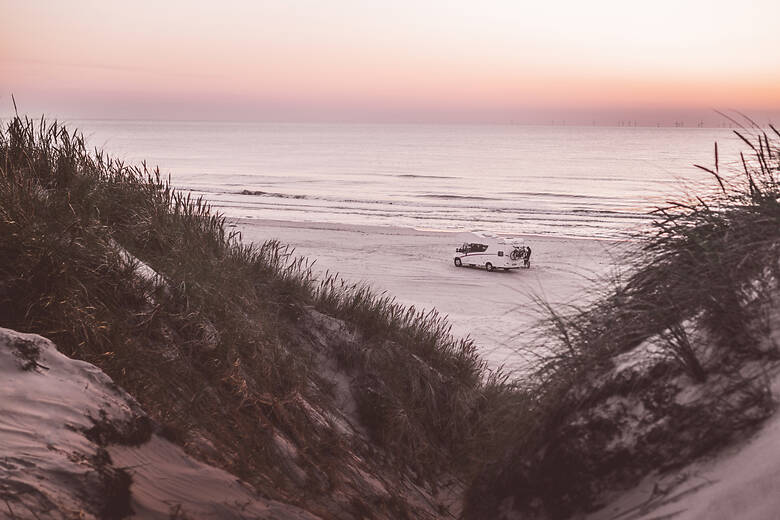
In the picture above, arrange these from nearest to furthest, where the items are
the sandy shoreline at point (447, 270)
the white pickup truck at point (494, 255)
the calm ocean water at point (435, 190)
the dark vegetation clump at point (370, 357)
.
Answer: the dark vegetation clump at point (370, 357), the sandy shoreline at point (447, 270), the white pickup truck at point (494, 255), the calm ocean water at point (435, 190)

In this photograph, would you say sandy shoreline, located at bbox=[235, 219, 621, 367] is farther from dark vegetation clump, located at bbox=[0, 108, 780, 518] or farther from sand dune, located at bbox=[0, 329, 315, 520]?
sand dune, located at bbox=[0, 329, 315, 520]

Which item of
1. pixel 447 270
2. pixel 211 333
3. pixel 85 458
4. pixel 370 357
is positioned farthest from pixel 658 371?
pixel 447 270

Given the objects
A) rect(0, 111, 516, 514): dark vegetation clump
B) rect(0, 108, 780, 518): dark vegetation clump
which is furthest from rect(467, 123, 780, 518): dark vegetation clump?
rect(0, 111, 516, 514): dark vegetation clump

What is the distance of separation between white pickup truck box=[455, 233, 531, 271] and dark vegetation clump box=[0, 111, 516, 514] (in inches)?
749

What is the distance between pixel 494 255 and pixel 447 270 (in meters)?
2.01

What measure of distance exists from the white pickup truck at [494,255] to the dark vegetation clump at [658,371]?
74.7 feet

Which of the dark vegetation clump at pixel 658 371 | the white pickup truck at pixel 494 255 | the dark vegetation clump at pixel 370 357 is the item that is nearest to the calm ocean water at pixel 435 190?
the white pickup truck at pixel 494 255

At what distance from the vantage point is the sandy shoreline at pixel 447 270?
61.6 ft

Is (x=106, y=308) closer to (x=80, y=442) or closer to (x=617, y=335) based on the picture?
(x=80, y=442)

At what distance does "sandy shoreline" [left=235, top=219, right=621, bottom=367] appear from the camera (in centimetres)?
1878

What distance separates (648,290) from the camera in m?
4.31

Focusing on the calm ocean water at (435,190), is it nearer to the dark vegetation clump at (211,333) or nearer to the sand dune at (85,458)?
the dark vegetation clump at (211,333)

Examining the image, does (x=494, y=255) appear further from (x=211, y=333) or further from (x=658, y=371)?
(x=658, y=371)

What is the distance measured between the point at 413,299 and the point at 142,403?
705 inches
